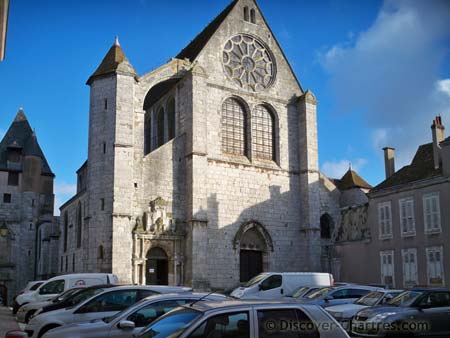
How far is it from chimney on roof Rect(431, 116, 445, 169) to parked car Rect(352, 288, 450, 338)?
12.9 metres

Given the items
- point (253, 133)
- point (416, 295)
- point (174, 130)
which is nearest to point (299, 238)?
point (253, 133)

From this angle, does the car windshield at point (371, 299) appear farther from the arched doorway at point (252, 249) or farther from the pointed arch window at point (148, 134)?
the pointed arch window at point (148, 134)

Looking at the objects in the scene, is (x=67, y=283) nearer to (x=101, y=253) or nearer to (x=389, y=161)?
(x=101, y=253)

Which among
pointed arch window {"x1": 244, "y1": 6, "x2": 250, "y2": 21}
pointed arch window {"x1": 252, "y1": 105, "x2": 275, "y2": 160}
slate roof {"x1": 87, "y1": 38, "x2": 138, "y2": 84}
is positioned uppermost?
pointed arch window {"x1": 244, "y1": 6, "x2": 250, "y2": 21}

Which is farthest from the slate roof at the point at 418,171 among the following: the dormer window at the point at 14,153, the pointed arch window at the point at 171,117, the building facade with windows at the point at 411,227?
the dormer window at the point at 14,153

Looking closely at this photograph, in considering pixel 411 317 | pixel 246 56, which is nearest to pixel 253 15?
pixel 246 56

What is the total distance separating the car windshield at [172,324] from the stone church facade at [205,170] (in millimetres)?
16484

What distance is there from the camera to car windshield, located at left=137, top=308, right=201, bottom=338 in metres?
5.63

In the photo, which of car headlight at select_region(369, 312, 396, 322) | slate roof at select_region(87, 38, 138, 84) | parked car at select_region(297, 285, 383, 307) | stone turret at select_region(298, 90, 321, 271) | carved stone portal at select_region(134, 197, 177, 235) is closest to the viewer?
car headlight at select_region(369, 312, 396, 322)

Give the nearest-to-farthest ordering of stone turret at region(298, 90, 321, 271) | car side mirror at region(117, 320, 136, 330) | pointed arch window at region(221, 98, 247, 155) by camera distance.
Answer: car side mirror at region(117, 320, 136, 330), pointed arch window at region(221, 98, 247, 155), stone turret at region(298, 90, 321, 271)

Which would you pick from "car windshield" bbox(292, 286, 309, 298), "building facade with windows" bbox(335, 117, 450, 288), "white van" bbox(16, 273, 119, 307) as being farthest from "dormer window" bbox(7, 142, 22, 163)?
"car windshield" bbox(292, 286, 309, 298)

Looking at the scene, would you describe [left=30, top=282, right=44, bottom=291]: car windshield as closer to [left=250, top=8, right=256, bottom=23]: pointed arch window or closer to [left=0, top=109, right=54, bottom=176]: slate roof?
[left=250, top=8, right=256, bottom=23]: pointed arch window

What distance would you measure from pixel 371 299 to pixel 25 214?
32811 millimetres

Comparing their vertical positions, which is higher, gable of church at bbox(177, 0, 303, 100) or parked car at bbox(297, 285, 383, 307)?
gable of church at bbox(177, 0, 303, 100)
